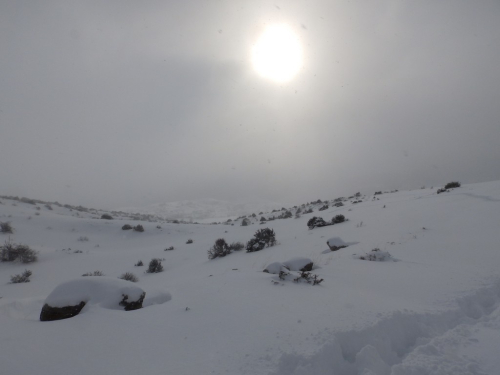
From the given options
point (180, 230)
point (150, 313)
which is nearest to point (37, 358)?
point (150, 313)

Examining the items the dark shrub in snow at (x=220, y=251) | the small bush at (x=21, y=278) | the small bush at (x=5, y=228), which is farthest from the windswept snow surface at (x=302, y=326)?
the small bush at (x=5, y=228)

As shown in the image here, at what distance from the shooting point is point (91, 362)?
6.88 feet

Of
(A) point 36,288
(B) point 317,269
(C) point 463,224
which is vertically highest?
(C) point 463,224

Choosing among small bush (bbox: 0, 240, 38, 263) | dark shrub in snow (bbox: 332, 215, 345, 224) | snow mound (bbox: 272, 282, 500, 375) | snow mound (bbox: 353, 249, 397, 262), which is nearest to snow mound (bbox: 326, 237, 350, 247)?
snow mound (bbox: 353, 249, 397, 262)

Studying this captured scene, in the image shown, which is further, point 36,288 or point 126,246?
point 126,246

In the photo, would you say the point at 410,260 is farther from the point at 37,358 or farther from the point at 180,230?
the point at 180,230

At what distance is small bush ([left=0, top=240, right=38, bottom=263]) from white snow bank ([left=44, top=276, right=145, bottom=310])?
30.0ft

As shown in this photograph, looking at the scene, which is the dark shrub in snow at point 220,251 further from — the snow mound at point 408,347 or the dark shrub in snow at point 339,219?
the snow mound at point 408,347

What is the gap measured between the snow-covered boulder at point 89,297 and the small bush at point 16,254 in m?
9.15

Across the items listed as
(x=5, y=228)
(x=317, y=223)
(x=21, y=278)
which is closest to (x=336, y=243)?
(x=317, y=223)

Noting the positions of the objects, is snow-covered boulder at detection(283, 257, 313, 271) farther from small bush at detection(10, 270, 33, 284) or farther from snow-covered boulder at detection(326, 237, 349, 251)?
small bush at detection(10, 270, 33, 284)

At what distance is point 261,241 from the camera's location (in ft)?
32.3

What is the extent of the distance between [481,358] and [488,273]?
2660mm

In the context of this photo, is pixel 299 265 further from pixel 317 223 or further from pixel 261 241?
pixel 317 223
